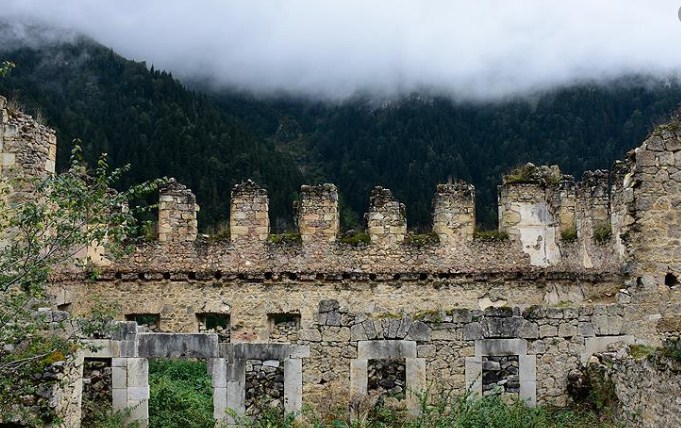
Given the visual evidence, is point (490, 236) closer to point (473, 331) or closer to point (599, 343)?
point (599, 343)

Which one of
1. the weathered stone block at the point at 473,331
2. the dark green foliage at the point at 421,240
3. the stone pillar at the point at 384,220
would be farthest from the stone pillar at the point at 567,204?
the weathered stone block at the point at 473,331

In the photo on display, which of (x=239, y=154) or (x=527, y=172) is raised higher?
(x=239, y=154)

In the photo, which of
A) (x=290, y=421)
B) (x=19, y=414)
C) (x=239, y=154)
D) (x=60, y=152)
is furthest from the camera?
(x=239, y=154)

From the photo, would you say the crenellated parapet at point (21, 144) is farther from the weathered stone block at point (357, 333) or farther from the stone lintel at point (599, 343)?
the stone lintel at point (599, 343)

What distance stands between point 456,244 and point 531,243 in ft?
6.13

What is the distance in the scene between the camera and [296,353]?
13008mm

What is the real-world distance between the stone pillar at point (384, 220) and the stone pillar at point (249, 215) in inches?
99.7

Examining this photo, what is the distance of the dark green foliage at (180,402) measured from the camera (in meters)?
12.9

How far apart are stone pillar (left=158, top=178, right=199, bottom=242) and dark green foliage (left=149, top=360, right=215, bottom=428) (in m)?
4.31

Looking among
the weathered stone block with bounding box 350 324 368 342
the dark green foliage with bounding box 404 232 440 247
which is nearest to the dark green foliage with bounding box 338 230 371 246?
the dark green foliage with bounding box 404 232 440 247

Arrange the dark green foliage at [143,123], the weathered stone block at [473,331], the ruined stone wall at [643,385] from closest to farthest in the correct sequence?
→ 1. the ruined stone wall at [643,385]
2. the weathered stone block at [473,331]
3. the dark green foliage at [143,123]

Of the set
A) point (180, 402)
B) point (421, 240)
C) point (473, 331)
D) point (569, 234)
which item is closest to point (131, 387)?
point (180, 402)

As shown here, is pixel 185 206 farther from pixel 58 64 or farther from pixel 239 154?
pixel 58 64

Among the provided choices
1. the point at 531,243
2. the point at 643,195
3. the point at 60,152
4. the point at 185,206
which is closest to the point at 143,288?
the point at 185,206
